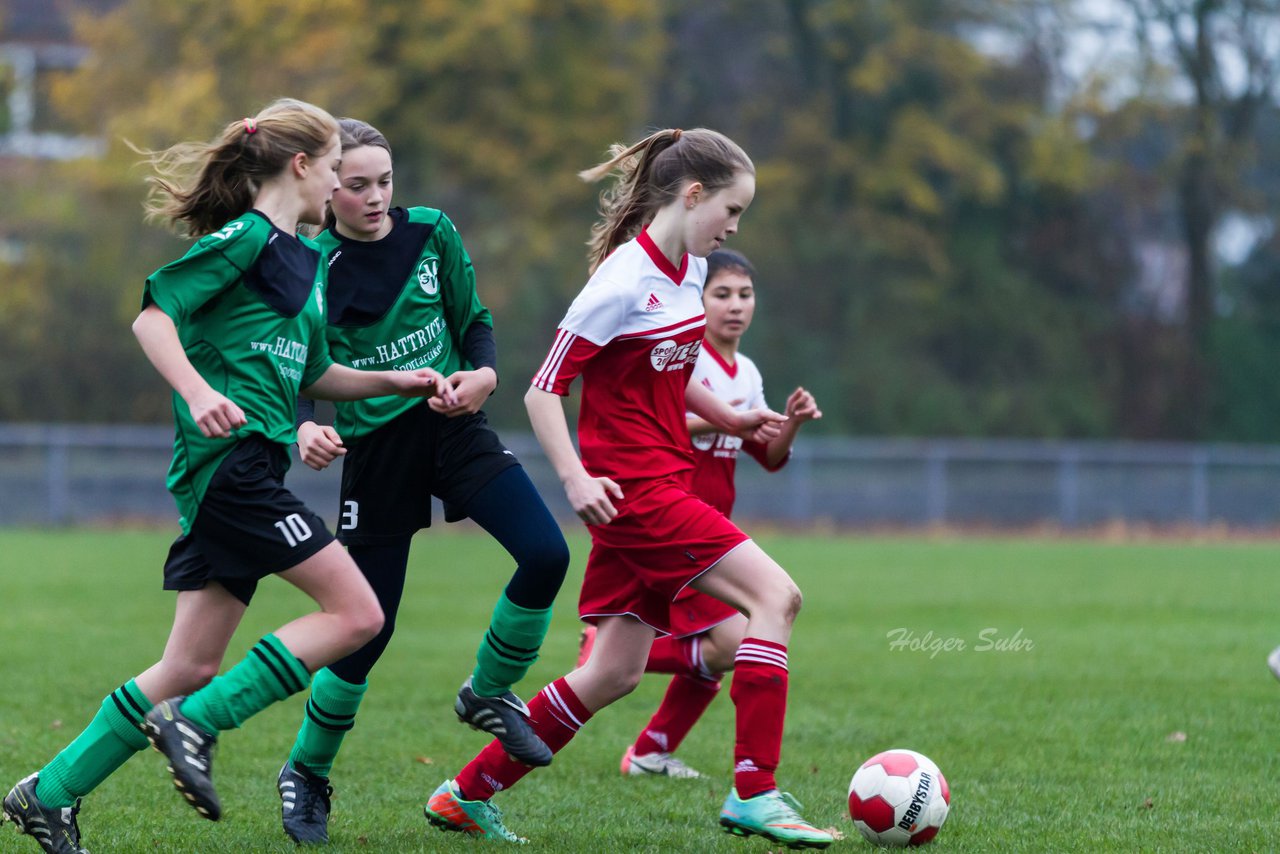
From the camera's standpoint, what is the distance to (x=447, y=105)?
26.3 metres

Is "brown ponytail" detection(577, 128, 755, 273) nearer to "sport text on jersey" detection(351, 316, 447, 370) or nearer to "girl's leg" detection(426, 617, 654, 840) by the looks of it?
"sport text on jersey" detection(351, 316, 447, 370)

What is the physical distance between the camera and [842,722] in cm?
684

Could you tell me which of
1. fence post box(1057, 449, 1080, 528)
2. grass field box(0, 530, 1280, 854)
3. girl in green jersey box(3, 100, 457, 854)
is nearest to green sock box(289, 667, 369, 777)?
grass field box(0, 530, 1280, 854)

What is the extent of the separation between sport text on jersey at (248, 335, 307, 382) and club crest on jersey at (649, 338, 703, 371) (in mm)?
970

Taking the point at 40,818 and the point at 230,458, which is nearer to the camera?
the point at 230,458

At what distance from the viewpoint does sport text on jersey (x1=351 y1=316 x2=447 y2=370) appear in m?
4.54

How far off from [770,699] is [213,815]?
1.43m

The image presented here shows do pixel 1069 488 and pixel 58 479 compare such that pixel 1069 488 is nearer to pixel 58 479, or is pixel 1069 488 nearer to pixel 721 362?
pixel 58 479

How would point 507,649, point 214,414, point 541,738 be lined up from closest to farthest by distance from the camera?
point 214,414, point 507,649, point 541,738

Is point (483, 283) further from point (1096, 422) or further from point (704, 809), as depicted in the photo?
point (704, 809)

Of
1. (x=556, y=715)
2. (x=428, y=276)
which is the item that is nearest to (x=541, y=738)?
(x=556, y=715)

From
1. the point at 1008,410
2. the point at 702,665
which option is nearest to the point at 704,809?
the point at 702,665

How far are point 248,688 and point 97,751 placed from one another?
1.63 ft

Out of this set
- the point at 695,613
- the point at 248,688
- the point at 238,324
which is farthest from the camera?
the point at 695,613
